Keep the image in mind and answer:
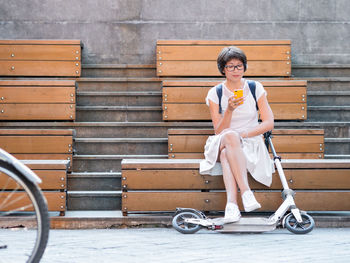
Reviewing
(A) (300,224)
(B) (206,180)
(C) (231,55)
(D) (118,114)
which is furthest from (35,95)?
(A) (300,224)

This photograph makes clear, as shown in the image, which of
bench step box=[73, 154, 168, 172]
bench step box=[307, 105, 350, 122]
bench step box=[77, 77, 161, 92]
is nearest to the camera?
bench step box=[73, 154, 168, 172]

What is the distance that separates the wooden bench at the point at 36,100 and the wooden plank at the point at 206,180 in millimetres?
1677

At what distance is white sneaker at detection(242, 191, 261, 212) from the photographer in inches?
152

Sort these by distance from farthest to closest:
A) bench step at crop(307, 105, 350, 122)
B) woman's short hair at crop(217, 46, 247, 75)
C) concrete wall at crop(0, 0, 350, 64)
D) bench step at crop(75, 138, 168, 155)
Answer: concrete wall at crop(0, 0, 350, 64)
bench step at crop(307, 105, 350, 122)
bench step at crop(75, 138, 168, 155)
woman's short hair at crop(217, 46, 247, 75)

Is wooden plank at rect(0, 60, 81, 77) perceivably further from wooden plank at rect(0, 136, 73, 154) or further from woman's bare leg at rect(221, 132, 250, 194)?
woman's bare leg at rect(221, 132, 250, 194)

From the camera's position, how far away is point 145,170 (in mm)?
4348

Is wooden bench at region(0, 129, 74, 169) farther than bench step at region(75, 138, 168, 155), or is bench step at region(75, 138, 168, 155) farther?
bench step at region(75, 138, 168, 155)

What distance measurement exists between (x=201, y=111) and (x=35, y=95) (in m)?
1.69

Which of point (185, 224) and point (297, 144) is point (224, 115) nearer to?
point (185, 224)

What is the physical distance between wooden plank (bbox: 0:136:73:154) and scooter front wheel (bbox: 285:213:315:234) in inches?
88.8

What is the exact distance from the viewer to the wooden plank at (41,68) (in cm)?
623

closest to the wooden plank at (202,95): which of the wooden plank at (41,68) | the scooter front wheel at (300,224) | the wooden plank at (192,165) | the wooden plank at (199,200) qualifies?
the wooden plank at (41,68)

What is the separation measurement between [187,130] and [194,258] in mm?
2293

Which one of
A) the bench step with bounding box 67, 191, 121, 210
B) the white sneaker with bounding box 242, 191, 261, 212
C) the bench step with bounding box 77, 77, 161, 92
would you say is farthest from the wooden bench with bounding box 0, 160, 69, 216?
the bench step with bounding box 77, 77, 161, 92
